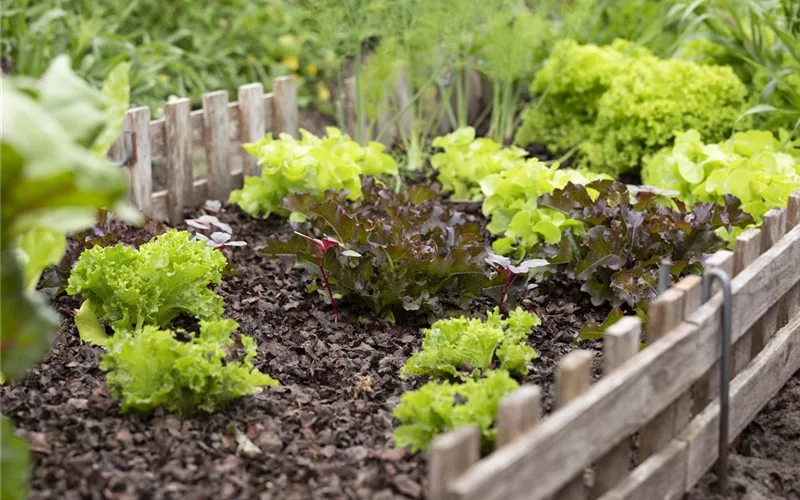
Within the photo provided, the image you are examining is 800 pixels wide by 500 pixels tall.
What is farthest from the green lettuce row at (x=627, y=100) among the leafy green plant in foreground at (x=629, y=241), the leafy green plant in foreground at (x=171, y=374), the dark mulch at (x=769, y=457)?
the leafy green plant in foreground at (x=171, y=374)

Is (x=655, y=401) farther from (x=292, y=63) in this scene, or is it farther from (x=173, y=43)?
(x=173, y=43)

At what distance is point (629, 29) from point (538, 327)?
133 inches

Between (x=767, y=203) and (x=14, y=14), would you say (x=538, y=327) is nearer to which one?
(x=767, y=203)

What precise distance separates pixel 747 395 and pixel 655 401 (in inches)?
33.0

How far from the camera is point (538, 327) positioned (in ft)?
12.8

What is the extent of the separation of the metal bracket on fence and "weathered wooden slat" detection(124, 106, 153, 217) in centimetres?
4

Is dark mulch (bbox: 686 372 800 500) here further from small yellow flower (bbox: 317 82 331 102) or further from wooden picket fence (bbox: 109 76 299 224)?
small yellow flower (bbox: 317 82 331 102)

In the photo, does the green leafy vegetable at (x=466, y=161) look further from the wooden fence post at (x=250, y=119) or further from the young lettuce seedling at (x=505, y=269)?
the young lettuce seedling at (x=505, y=269)

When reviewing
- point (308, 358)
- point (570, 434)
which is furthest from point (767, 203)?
point (570, 434)

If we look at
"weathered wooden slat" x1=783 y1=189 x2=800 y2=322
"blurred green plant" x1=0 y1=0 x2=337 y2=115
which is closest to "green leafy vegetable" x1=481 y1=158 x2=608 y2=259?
"weathered wooden slat" x1=783 y1=189 x2=800 y2=322

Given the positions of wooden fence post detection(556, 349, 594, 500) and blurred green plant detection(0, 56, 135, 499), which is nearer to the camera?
blurred green plant detection(0, 56, 135, 499)

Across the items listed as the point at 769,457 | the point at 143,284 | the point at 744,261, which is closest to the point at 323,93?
the point at 143,284

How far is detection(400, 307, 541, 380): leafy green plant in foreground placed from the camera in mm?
3229

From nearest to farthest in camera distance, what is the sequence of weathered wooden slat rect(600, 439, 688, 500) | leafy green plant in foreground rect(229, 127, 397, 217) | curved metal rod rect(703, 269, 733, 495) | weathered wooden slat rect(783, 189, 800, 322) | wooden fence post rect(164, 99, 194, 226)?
weathered wooden slat rect(600, 439, 688, 500), curved metal rod rect(703, 269, 733, 495), weathered wooden slat rect(783, 189, 800, 322), leafy green plant in foreground rect(229, 127, 397, 217), wooden fence post rect(164, 99, 194, 226)
